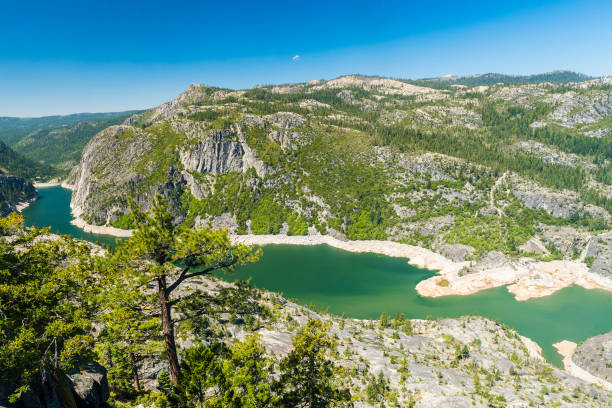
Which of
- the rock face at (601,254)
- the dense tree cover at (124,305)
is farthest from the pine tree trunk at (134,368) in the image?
the rock face at (601,254)

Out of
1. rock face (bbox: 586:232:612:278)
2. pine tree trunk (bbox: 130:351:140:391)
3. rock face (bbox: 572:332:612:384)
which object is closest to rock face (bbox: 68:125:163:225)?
pine tree trunk (bbox: 130:351:140:391)

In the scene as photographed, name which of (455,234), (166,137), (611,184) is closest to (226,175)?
(166,137)

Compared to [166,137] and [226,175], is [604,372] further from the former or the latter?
[166,137]

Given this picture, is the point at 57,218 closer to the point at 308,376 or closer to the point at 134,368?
the point at 134,368

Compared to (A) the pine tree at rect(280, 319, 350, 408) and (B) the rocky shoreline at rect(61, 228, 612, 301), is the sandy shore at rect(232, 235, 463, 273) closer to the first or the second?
(B) the rocky shoreline at rect(61, 228, 612, 301)

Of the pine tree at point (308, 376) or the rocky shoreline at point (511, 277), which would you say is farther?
the rocky shoreline at point (511, 277)

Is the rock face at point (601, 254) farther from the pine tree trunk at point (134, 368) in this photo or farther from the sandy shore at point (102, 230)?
the sandy shore at point (102, 230)

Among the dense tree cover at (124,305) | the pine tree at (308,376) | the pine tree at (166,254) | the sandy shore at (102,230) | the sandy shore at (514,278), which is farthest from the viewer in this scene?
the sandy shore at (102,230)
